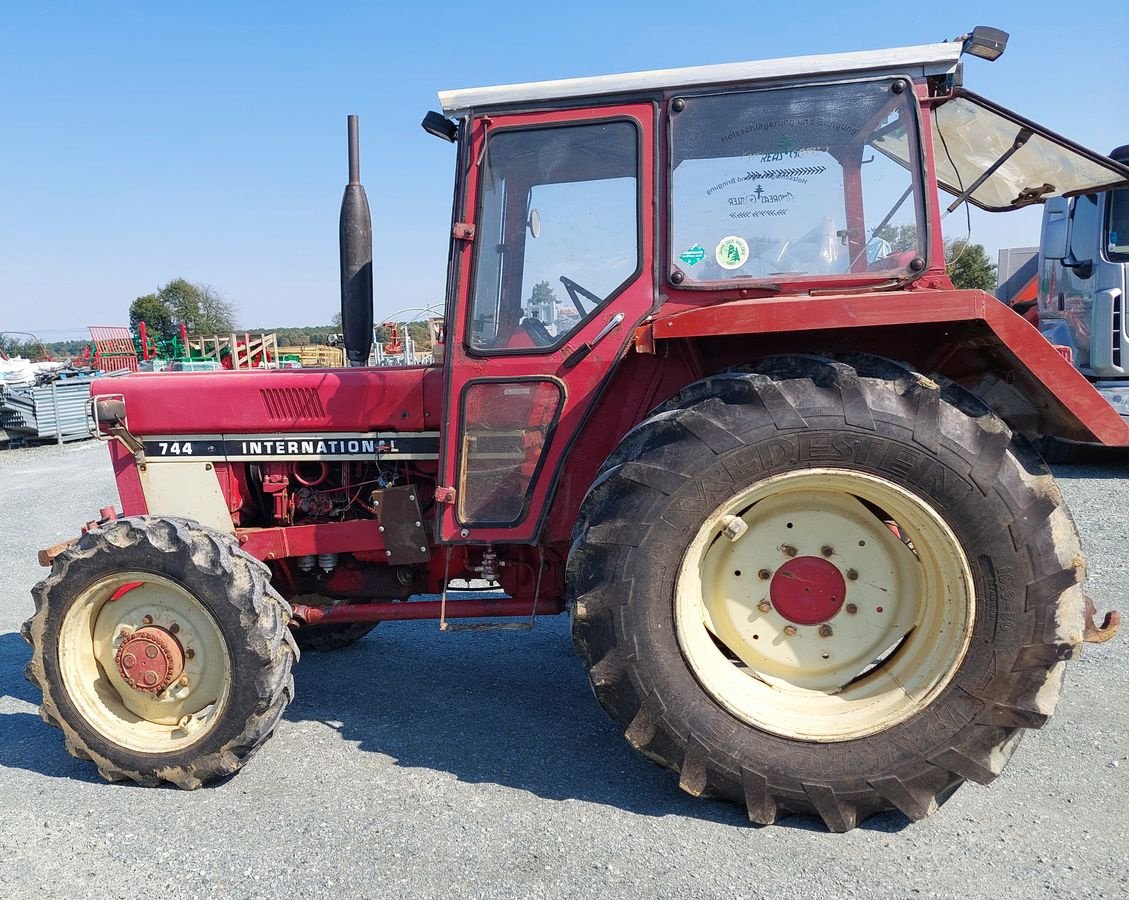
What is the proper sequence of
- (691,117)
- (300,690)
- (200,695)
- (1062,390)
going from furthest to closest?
1. (300,690)
2. (200,695)
3. (691,117)
4. (1062,390)

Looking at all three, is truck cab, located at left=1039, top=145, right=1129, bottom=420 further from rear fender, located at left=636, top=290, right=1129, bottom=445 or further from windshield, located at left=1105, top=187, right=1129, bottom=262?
rear fender, located at left=636, top=290, right=1129, bottom=445

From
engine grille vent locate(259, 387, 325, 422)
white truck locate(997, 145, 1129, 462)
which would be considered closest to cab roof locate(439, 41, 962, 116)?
engine grille vent locate(259, 387, 325, 422)

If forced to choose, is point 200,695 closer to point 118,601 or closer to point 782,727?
point 118,601

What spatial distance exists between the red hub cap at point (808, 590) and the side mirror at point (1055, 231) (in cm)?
800

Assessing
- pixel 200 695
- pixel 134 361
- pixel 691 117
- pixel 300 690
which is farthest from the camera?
pixel 134 361

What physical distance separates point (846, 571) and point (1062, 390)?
86 centimetres

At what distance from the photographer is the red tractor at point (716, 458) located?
2.58 meters

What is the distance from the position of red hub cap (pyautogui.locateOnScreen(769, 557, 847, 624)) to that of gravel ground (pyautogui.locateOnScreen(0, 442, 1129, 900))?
0.65 meters

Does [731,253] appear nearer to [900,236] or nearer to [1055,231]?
[900,236]

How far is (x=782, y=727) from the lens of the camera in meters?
2.69

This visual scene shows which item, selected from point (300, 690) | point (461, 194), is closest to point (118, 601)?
point (300, 690)

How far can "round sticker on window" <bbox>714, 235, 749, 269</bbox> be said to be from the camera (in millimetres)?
2869

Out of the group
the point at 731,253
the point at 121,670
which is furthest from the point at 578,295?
the point at 121,670

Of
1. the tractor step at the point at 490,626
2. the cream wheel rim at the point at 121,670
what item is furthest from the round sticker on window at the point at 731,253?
the cream wheel rim at the point at 121,670
